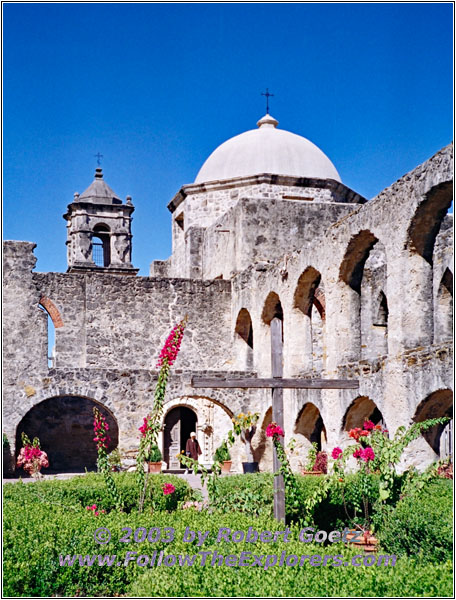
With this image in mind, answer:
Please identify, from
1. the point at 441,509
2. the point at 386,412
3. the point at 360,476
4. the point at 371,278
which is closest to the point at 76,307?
the point at 371,278

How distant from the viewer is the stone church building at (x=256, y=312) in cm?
1269

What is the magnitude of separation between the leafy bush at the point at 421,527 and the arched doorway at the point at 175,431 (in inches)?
502

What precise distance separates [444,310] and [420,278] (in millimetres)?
3289

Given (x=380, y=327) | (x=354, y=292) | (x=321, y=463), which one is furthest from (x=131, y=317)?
(x=321, y=463)

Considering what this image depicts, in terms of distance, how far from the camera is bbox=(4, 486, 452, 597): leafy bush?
568 cm

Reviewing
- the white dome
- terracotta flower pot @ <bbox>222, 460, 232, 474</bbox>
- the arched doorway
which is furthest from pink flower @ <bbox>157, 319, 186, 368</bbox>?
the white dome

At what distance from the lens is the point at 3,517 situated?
819 centimetres

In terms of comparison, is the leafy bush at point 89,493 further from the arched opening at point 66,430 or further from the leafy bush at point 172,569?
the arched opening at point 66,430

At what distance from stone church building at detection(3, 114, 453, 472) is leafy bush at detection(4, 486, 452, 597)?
5075mm

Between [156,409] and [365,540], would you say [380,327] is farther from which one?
[156,409]

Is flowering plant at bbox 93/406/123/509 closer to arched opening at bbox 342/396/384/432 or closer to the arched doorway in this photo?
arched opening at bbox 342/396/384/432

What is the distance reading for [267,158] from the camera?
23.2m

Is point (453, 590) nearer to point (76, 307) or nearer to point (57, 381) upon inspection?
point (57, 381)

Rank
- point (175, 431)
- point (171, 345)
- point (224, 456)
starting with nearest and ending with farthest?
point (171, 345)
point (224, 456)
point (175, 431)
